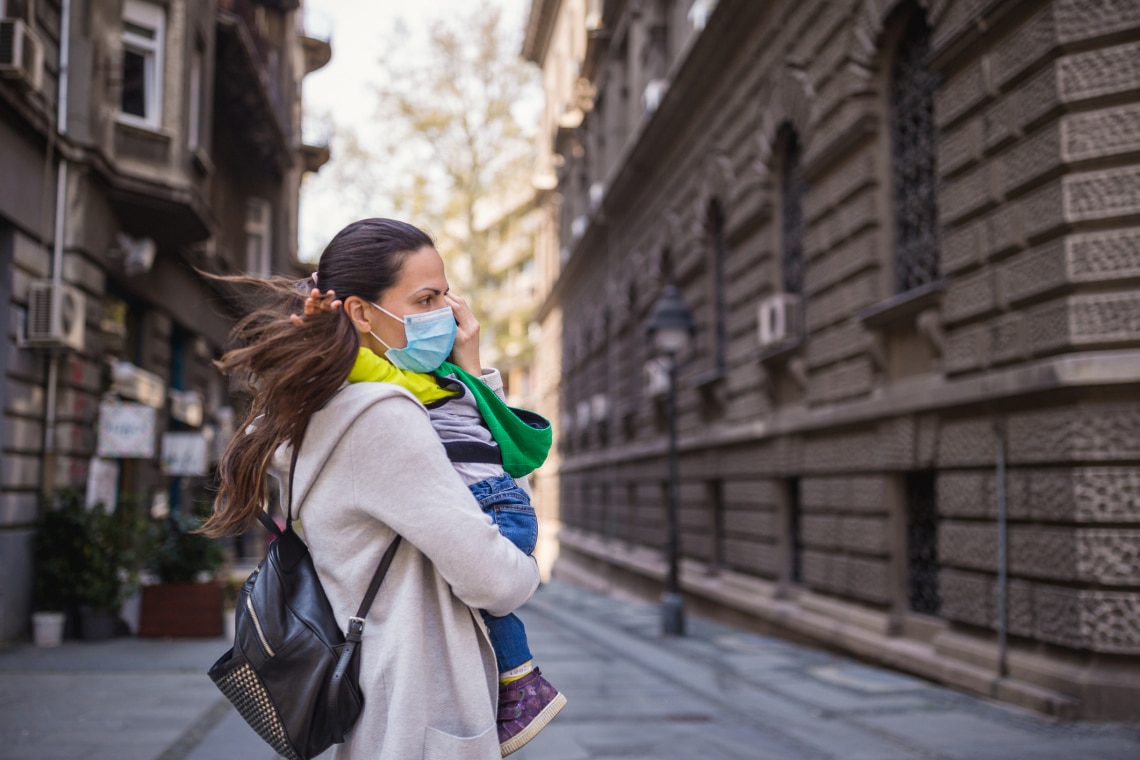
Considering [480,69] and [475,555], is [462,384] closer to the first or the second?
[475,555]

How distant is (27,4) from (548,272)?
102 feet

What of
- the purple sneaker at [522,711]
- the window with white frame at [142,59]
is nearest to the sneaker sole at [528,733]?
the purple sneaker at [522,711]

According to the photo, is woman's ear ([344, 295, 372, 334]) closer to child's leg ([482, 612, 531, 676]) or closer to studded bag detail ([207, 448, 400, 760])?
studded bag detail ([207, 448, 400, 760])

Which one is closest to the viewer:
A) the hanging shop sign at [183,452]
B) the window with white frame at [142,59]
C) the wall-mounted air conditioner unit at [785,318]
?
the wall-mounted air conditioner unit at [785,318]

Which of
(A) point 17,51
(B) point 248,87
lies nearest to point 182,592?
(A) point 17,51

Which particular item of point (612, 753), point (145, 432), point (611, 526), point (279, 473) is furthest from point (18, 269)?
point (611, 526)

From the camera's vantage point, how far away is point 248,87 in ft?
66.2

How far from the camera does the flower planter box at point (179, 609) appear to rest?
11406mm

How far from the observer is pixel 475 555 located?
201cm

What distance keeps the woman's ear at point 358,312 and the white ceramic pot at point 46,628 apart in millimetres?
10076

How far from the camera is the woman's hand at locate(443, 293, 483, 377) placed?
2361mm

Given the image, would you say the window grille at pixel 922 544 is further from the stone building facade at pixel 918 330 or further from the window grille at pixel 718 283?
the window grille at pixel 718 283

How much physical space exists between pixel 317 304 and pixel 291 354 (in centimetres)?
12

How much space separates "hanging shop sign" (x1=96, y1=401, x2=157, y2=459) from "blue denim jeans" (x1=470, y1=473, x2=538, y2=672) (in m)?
11.2
